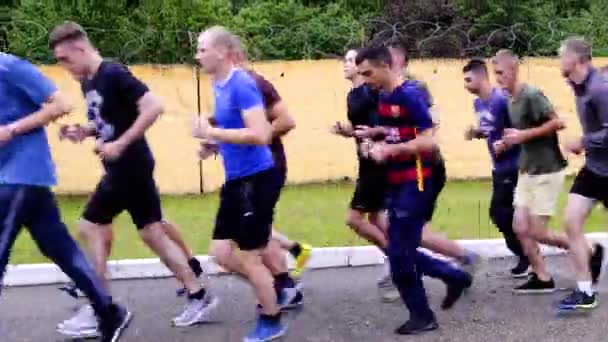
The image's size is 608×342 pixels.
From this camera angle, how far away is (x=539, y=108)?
22.6 feet

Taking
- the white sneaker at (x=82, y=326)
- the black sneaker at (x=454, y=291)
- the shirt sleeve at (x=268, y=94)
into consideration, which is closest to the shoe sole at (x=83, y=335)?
the white sneaker at (x=82, y=326)

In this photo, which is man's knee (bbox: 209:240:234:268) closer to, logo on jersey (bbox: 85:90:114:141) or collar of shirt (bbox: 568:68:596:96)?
logo on jersey (bbox: 85:90:114:141)

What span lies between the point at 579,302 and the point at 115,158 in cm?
302

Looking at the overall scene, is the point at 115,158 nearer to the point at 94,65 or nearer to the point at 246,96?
the point at 94,65

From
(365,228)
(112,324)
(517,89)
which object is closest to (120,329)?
(112,324)

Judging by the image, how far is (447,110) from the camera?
47.8 ft

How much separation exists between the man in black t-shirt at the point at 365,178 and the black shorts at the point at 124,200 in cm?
142

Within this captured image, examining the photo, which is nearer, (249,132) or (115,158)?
(249,132)

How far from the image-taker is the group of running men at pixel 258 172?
18.4 feet

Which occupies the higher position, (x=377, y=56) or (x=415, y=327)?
(x=377, y=56)

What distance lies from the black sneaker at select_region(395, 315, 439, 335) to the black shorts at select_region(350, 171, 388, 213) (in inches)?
47.2

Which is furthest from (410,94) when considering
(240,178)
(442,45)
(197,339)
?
(442,45)

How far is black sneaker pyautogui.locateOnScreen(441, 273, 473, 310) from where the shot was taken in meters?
6.51

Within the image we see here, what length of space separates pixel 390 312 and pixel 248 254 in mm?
1289
